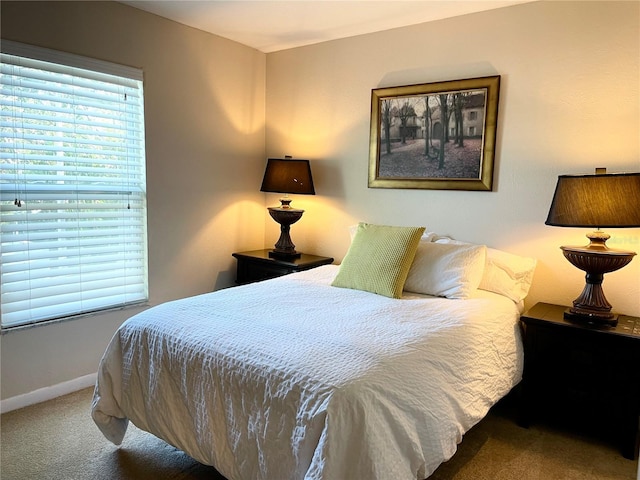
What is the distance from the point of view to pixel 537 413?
2516 millimetres

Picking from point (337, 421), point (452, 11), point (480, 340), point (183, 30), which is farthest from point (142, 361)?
point (452, 11)

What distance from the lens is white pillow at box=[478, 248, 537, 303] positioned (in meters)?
2.66

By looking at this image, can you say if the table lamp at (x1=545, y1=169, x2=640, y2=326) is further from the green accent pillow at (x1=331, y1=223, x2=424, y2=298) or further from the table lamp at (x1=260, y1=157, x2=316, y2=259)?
the table lamp at (x1=260, y1=157, x2=316, y2=259)

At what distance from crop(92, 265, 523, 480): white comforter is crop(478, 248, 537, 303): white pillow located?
25 centimetres

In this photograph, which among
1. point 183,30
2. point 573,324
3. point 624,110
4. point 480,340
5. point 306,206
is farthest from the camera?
point 306,206

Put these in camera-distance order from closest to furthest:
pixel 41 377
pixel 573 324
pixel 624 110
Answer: pixel 573 324 < pixel 624 110 < pixel 41 377

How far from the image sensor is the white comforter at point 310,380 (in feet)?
4.76

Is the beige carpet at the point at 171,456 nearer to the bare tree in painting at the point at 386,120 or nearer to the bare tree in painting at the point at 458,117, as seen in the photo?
the bare tree in painting at the point at 458,117

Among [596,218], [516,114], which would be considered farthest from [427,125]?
[596,218]

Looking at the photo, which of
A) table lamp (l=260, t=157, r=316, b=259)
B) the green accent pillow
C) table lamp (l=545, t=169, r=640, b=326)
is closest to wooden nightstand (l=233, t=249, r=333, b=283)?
table lamp (l=260, t=157, r=316, b=259)

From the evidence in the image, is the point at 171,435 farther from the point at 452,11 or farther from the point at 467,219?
the point at 452,11

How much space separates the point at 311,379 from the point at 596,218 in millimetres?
1604

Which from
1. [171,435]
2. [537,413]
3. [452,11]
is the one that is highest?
[452,11]

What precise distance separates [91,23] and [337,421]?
2.72m
